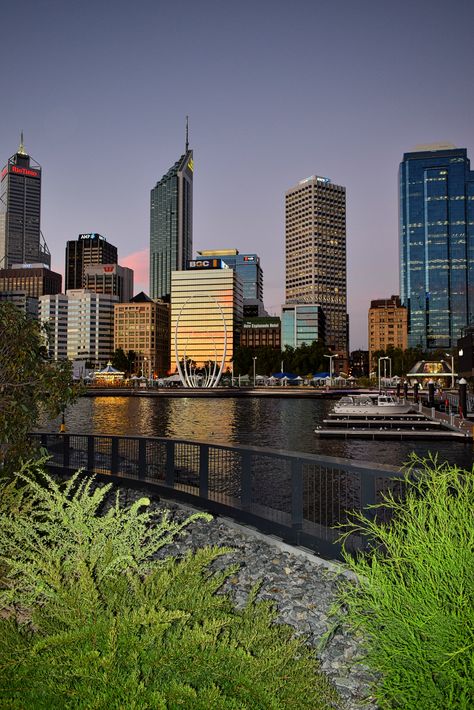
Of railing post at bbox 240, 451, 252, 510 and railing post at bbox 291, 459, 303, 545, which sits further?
railing post at bbox 240, 451, 252, 510

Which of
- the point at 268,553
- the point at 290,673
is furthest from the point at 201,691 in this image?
the point at 268,553

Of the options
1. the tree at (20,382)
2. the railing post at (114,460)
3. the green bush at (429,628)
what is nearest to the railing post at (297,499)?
the green bush at (429,628)

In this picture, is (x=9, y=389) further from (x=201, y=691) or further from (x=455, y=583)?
(x=455, y=583)

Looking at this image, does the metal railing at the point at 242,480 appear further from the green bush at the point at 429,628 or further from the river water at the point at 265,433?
the river water at the point at 265,433

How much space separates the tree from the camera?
32.0ft

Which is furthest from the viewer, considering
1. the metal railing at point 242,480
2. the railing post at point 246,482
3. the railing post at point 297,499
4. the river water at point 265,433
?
the river water at point 265,433

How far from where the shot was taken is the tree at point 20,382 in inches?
384

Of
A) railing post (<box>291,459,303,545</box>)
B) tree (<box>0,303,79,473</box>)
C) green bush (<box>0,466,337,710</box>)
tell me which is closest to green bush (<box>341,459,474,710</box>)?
green bush (<box>0,466,337,710</box>)

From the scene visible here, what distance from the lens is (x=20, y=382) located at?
33.1ft

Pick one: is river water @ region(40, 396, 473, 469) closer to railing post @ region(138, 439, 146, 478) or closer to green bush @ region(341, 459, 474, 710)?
railing post @ region(138, 439, 146, 478)

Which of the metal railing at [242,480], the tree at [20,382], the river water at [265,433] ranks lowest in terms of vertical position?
the river water at [265,433]

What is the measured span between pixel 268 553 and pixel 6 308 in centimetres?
647

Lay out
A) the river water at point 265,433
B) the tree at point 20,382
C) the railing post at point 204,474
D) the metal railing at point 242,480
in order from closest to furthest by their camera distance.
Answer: the metal railing at point 242,480 < the tree at point 20,382 < the railing post at point 204,474 < the river water at point 265,433

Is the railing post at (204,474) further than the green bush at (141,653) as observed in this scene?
Yes
